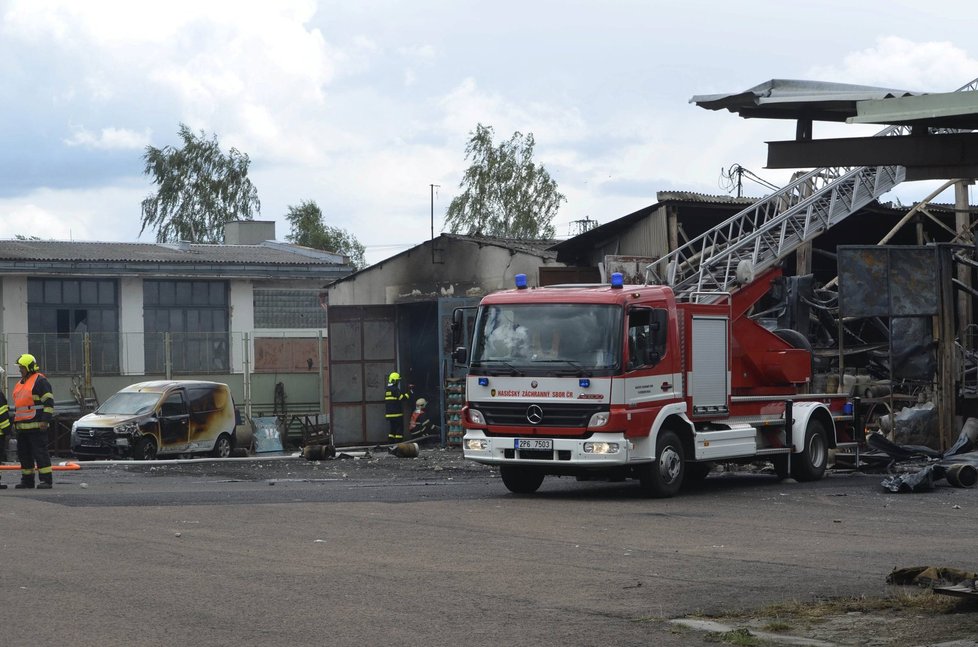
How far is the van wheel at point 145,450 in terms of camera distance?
27719 mm

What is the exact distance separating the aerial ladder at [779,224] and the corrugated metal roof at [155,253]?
1847cm

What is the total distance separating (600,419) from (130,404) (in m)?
14.8

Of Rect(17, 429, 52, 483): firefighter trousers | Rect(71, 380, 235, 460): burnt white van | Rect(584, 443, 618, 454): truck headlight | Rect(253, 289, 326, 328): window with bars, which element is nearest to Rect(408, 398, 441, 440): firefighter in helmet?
Rect(71, 380, 235, 460): burnt white van

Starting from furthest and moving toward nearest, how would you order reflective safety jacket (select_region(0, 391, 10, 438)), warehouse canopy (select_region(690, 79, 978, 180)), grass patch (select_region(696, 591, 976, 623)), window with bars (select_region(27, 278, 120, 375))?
window with bars (select_region(27, 278, 120, 375)) < reflective safety jacket (select_region(0, 391, 10, 438)) < grass patch (select_region(696, 591, 976, 623)) < warehouse canopy (select_region(690, 79, 978, 180))

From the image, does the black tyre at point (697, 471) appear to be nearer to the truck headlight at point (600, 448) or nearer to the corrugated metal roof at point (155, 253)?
the truck headlight at point (600, 448)

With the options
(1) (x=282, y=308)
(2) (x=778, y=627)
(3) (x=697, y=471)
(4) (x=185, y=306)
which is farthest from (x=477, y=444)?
(1) (x=282, y=308)

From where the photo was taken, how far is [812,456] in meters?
20.3

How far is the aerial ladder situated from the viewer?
1051 inches

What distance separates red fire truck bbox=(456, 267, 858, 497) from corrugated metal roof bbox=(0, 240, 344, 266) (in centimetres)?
2539

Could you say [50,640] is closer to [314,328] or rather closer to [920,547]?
[920,547]

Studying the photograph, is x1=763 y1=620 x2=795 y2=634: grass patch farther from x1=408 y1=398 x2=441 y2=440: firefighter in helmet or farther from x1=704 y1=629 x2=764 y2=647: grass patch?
x1=408 y1=398 x2=441 y2=440: firefighter in helmet

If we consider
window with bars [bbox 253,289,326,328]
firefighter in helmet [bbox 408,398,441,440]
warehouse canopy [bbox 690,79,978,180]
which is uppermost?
window with bars [bbox 253,289,326,328]

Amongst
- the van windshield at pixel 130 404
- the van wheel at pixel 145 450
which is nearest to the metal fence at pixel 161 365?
the van windshield at pixel 130 404

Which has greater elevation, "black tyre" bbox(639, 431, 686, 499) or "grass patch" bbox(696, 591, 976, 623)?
"black tyre" bbox(639, 431, 686, 499)
